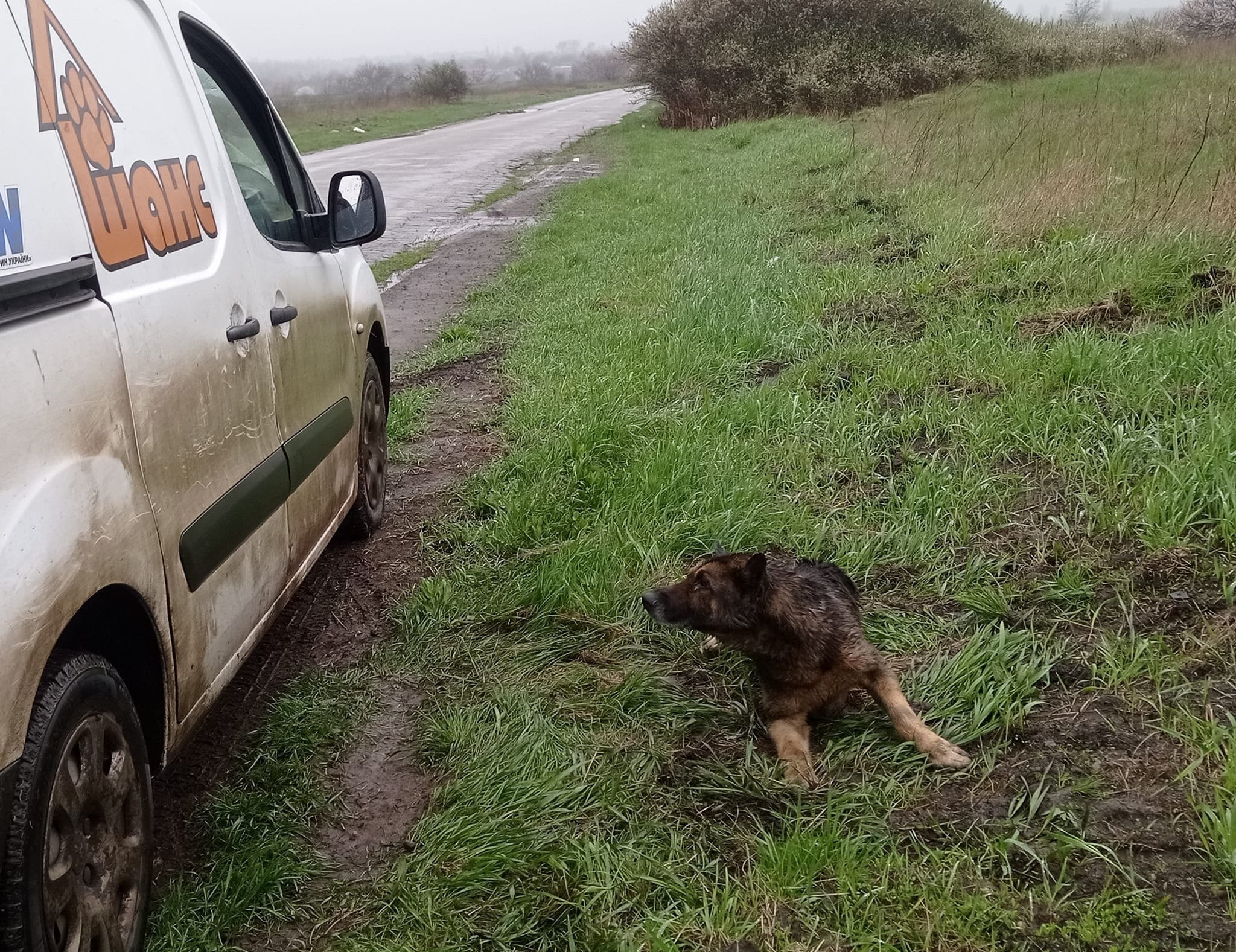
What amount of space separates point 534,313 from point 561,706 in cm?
581

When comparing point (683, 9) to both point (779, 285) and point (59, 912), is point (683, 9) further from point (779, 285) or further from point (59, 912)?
point (59, 912)

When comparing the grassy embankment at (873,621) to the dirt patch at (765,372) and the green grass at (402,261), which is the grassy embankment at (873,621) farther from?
the green grass at (402,261)

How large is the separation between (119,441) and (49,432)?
0.80 ft

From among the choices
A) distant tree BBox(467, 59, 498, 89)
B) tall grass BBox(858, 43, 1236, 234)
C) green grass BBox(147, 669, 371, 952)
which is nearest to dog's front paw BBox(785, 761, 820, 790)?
green grass BBox(147, 669, 371, 952)

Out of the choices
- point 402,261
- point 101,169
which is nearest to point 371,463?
point 101,169

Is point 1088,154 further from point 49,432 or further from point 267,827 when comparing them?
point 49,432

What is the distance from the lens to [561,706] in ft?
9.95

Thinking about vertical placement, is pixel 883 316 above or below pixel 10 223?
below

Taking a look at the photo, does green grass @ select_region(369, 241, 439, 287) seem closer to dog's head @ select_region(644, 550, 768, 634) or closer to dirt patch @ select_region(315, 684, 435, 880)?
dirt patch @ select_region(315, 684, 435, 880)

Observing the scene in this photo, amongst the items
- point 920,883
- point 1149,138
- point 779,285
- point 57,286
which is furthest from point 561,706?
point 1149,138

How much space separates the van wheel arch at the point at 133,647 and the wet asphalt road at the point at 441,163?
1011cm

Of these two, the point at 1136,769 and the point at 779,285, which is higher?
the point at 779,285

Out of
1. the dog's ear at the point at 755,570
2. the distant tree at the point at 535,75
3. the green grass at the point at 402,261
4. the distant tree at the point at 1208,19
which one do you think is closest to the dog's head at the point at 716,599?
the dog's ear at the point at 755,570

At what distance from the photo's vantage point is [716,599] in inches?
116
